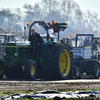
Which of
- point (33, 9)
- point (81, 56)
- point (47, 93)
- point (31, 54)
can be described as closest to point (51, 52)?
point (31, 54)

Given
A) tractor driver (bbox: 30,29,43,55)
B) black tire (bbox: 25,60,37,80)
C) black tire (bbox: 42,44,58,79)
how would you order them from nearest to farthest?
1. black tire (bbox: 25,60,37,80)
2. black tire (bbox: 42,44,58,79)
3. tractor driver (bbox: 30,29,43,55)

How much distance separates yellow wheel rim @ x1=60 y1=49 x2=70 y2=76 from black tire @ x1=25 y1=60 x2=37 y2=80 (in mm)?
1943

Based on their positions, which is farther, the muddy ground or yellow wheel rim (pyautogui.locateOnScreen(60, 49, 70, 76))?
yellow wheel rim (pyautogui.locateOnScreen(60, 49, 70, 76))

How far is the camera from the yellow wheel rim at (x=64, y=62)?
51.4 ft

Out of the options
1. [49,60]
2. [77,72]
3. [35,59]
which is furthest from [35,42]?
[77,72]

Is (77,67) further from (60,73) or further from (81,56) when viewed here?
(60,73)

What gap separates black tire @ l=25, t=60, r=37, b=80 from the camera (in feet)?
44.5

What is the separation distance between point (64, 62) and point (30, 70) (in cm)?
261

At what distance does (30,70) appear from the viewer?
1366 cm

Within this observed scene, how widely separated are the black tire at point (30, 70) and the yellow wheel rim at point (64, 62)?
6.37ft

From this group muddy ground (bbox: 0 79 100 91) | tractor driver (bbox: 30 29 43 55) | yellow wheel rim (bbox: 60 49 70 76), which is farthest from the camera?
yellow wheel rim (bbox: 60 49 70 76)

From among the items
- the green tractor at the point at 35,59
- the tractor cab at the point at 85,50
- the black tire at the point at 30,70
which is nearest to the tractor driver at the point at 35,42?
the green tractor at the point at 35,59

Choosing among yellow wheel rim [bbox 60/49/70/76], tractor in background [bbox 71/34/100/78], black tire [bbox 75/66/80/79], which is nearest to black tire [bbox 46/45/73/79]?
yellow wheel rim [bbox 60/49/70/76]

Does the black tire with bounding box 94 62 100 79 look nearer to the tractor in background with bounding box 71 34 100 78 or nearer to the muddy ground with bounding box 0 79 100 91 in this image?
the tractor in background with bounding box 71 34 100 78
